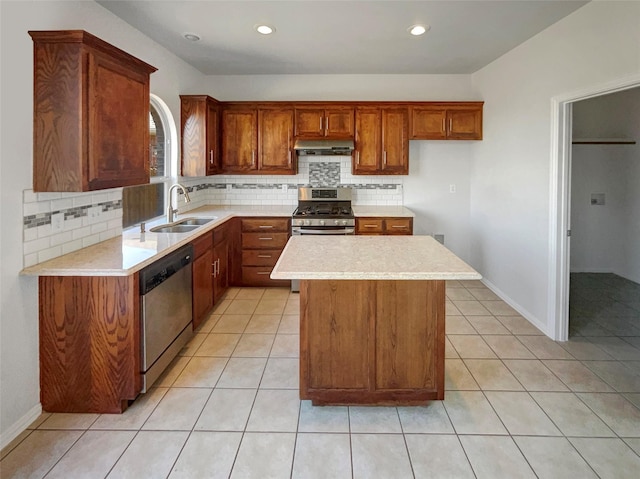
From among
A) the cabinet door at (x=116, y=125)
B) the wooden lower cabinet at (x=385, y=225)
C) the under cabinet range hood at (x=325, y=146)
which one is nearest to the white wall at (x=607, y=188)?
the wooden lower cabinet at (x=385, y=225)

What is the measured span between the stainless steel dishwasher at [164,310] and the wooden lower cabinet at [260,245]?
63.4 inches

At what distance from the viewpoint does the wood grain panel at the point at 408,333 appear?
8.23ft

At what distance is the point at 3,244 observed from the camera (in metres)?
2.26

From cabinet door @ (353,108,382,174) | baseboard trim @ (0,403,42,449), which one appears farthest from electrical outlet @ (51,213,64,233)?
cabinet door @ (353,108,382,174)

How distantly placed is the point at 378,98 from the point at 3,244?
4392 millimetres

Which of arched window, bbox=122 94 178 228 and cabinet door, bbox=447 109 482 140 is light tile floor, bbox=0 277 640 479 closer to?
arched window, bbox=122 94 178 228

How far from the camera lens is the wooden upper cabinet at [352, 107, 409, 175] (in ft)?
17.3

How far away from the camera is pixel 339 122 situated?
17.3 ft

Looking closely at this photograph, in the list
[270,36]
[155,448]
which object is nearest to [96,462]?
[155,448]

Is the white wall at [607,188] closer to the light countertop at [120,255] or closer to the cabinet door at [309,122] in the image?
the cabinet door at [309,122]

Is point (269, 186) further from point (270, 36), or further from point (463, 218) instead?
point (463, 218)

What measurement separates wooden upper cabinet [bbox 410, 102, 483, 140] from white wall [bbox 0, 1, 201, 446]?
3785 mm

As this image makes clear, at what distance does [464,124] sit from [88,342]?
4.49 metres

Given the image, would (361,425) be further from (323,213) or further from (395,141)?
(395,141)
